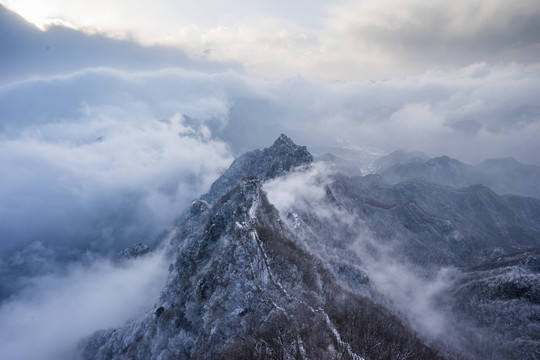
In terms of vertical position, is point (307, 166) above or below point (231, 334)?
above

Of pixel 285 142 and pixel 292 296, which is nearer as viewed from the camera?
pixel 292 296

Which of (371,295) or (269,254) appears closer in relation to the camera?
(269,254)

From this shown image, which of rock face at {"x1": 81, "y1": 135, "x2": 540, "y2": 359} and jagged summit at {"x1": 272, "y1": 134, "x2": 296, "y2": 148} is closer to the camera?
rock face at {"x1": 81, "y1": 135, "x2": 540, "y2": 359}

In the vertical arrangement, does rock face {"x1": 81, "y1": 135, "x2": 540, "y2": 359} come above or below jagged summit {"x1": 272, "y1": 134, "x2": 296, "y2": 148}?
below

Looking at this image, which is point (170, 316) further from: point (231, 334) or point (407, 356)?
point (407, 356)

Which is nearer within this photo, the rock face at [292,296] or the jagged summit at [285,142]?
the rock face at [292,296]

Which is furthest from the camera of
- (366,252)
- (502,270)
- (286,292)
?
(366,252)

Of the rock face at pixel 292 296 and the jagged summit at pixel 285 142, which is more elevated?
the jagged summit at pixel 285 142

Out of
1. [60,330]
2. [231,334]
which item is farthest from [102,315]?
[231,334]

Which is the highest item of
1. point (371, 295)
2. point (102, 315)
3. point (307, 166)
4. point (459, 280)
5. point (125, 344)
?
point (307, 166)

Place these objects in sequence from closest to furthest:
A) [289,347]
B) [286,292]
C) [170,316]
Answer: [289,347]
[286,292]
[170,316]

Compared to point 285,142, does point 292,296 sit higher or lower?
lower
